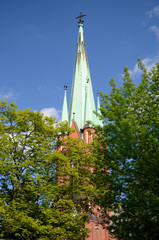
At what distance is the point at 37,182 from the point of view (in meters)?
17.2

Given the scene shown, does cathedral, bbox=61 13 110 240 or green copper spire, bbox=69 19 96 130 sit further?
green copper spire, bbox=69 19 96 130

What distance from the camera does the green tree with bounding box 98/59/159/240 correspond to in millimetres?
9297

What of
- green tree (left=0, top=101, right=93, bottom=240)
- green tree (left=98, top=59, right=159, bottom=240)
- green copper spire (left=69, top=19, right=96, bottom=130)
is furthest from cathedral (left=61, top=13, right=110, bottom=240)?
green tree (left=98, top=59, right=159, bottom=240)

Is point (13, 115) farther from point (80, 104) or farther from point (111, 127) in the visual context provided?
point (80, 104)

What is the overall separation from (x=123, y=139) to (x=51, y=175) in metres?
9.10

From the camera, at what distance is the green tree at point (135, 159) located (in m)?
9.30

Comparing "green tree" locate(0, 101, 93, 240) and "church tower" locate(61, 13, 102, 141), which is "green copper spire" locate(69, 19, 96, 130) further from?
"green tree" locate(0, 101, 93, 240)

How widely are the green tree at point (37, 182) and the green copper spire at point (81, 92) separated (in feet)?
50.7

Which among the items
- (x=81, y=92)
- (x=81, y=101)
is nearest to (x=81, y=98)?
(x=81, y=101)

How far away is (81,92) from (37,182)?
22.2 metres

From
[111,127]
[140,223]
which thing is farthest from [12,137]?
[140,223]

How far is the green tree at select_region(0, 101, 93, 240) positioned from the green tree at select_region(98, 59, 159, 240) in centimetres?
466

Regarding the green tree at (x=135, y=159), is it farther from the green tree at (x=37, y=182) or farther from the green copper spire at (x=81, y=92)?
the green copper spire at (x=81, y=92)

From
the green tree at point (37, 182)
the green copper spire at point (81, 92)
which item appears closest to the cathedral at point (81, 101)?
the green copper spire at point (81, 92)
